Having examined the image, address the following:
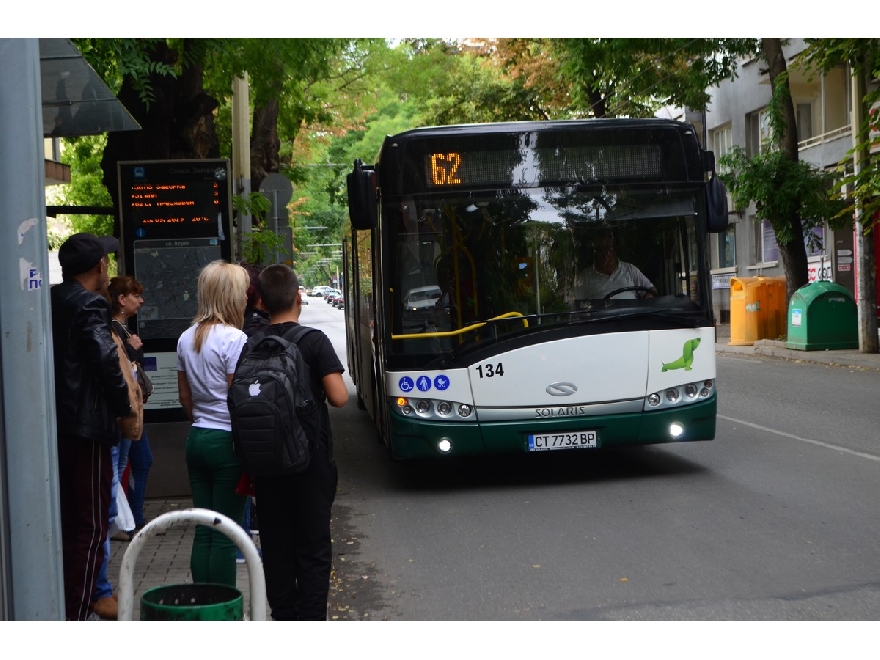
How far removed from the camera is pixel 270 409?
5.16m

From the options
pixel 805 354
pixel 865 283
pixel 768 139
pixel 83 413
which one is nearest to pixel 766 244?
pixel 768 139

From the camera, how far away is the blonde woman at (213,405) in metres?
5.70

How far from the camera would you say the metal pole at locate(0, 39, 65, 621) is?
440cm

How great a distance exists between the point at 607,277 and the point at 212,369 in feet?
15.0

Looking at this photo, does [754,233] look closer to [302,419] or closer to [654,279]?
[654,279]

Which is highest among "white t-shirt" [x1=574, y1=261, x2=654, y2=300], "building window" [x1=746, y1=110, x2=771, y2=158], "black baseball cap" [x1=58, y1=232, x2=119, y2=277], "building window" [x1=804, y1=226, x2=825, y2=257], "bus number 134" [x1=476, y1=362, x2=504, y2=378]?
"building window" [x1=746, y1=110, x2=771, y2=158]

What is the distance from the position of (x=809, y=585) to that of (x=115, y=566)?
3.97 metres

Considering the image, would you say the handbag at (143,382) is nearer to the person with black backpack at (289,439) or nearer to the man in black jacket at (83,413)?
the man in black jacket at (83,413)

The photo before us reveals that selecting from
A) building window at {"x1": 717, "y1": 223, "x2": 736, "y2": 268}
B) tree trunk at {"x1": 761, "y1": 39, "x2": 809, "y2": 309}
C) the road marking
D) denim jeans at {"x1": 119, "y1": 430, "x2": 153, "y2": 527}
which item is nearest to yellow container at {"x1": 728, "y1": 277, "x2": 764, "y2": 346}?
tree trunk at {"x1": 761, "y1": 39, "x2": 809, "y2": 309}

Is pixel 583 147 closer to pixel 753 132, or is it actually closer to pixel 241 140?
pixel 241 140

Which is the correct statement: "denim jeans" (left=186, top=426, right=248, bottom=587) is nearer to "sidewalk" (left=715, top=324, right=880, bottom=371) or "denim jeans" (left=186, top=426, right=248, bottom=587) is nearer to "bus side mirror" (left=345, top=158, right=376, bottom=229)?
"bus side mirror" (left=345, top=158, right=376, bottom=229)

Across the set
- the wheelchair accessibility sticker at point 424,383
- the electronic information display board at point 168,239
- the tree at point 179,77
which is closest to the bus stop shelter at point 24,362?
the tree at point 179,77

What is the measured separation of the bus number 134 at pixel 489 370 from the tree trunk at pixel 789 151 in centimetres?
1954

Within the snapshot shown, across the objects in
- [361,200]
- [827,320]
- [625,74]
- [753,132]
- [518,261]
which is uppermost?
[753,132]
